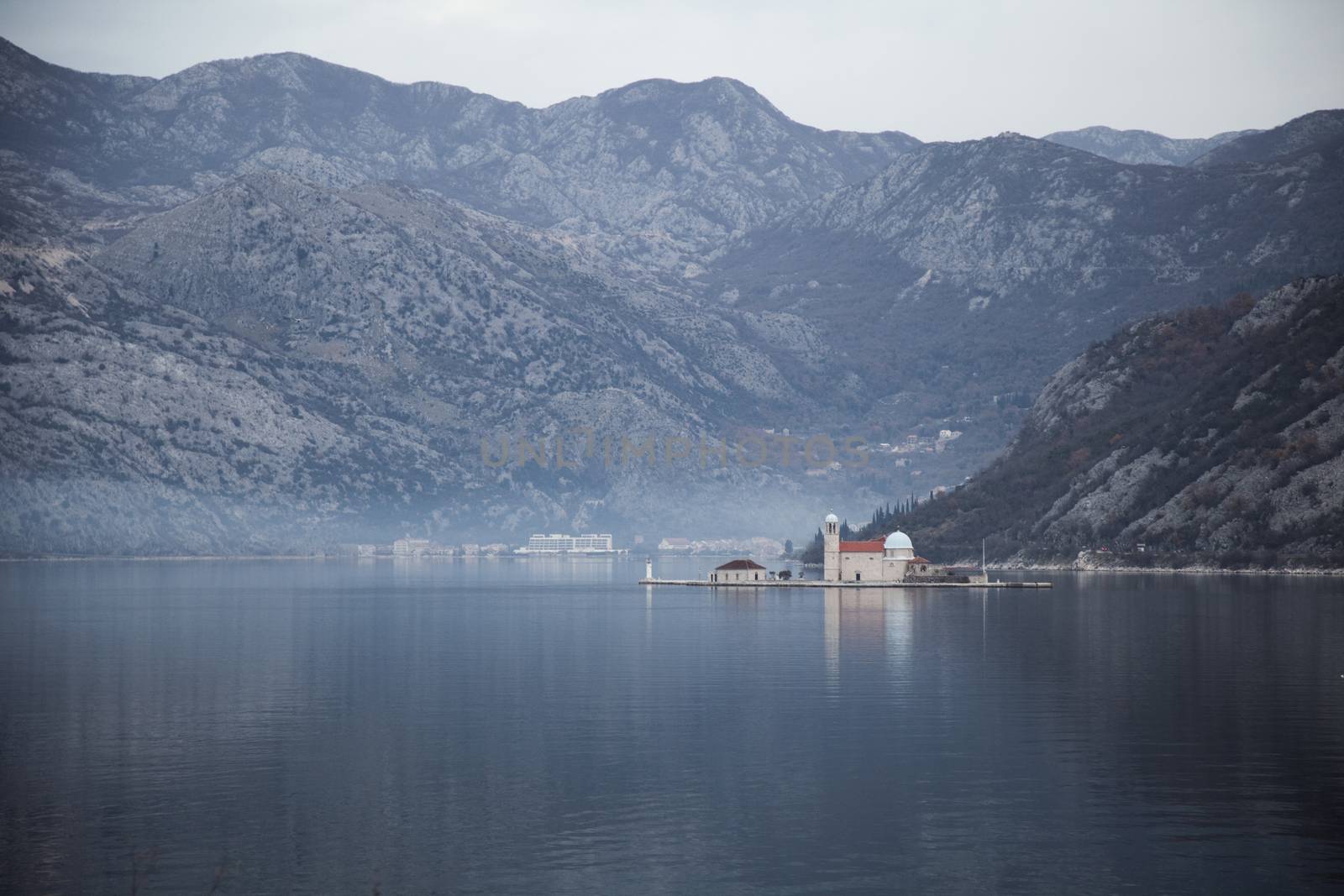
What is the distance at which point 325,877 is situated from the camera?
147ft

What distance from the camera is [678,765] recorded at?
61.6 m

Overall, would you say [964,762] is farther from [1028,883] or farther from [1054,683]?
[1054,683]

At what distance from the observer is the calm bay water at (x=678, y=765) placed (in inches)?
1809

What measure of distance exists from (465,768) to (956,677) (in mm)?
39843

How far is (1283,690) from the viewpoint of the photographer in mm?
81625

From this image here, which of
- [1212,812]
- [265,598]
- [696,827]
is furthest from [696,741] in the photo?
[265,598]

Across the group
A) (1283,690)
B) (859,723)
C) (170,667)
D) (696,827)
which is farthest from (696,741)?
(170,667)

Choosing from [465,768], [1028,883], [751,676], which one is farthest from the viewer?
[751,676]

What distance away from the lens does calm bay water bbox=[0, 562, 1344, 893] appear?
45938 mm

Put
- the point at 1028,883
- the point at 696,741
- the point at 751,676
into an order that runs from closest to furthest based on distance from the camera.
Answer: the point at 1028,883, the point at 696,741, the point at 751,676

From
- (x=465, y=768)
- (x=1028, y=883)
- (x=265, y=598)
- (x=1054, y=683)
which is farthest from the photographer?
(x=265, y=598)

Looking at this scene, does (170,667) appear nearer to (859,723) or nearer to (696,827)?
(859,723)

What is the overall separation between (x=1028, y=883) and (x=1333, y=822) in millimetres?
13122

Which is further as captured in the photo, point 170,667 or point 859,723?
point 170,667
